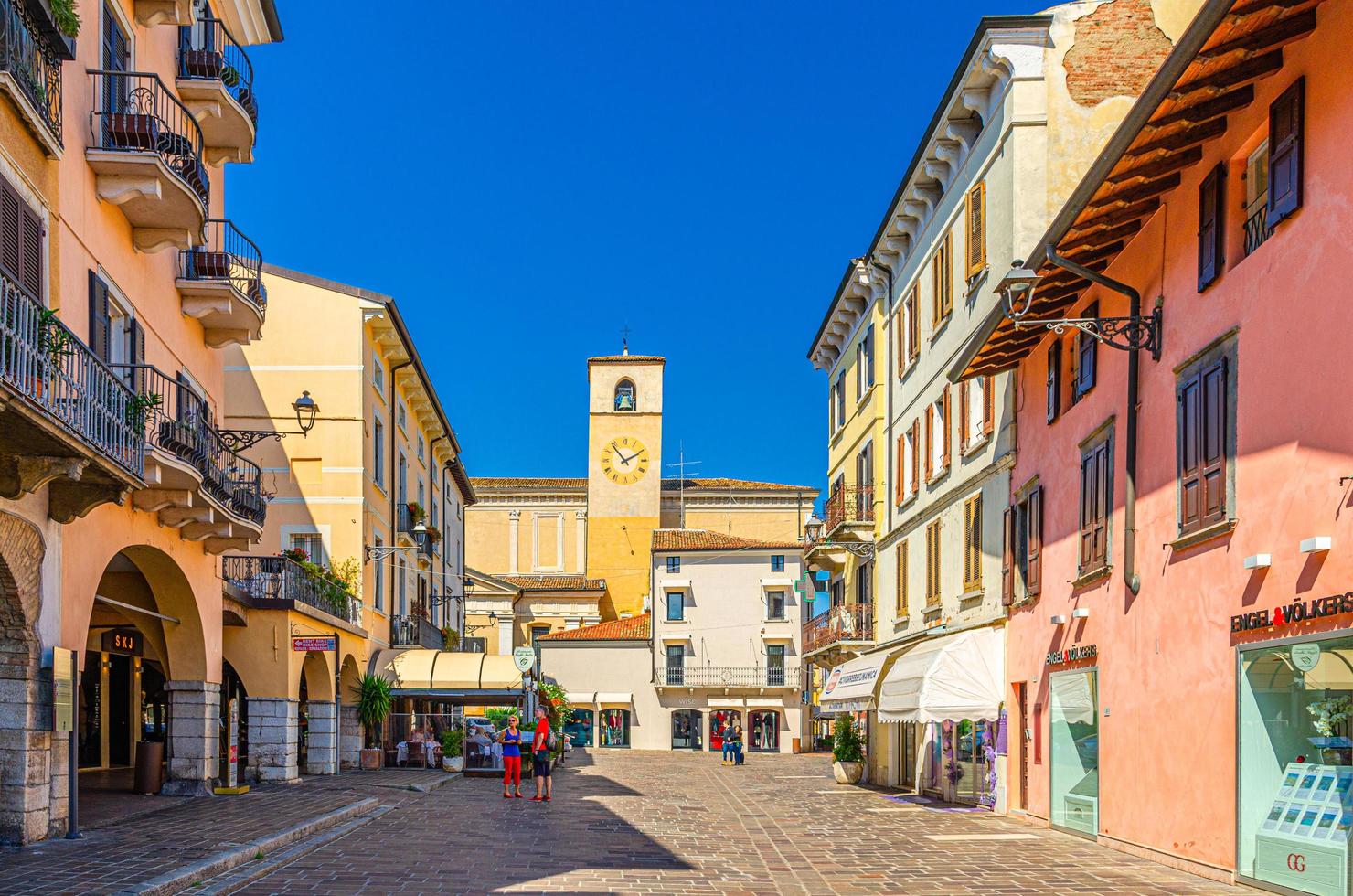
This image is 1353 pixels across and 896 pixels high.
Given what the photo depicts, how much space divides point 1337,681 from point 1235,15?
213 inches

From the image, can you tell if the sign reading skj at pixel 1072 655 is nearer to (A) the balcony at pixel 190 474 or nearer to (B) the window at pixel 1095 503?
(B) the window at pixel 1095 503

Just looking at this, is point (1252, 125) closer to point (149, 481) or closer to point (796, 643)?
point (149, 481)

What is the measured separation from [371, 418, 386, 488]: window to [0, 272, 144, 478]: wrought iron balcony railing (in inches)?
856

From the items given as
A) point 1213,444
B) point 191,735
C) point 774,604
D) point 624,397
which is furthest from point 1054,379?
point 624,397

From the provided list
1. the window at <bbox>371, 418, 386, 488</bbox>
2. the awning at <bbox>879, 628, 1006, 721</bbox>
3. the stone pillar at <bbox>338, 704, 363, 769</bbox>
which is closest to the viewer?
the awning at <bbox>879, 628, 1006, 721</bbox>

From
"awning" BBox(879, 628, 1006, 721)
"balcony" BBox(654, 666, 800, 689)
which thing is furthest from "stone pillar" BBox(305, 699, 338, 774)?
"balcony" BBox(654, 666, 800, 689)

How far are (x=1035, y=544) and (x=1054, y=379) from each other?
8.35 feet

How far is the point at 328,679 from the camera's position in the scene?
107 ft

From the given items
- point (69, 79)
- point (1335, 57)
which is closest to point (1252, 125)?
point (1335, 57)

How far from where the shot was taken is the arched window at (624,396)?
83.9 metres

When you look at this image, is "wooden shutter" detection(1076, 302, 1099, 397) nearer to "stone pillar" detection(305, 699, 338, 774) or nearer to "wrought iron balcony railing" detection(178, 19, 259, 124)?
"wrought iron balcony railing" detection(178, 19, 259, 124)

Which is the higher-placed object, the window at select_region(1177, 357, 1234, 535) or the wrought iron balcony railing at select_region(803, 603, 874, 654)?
the window at select_region(1177, 357, 1234, 535)

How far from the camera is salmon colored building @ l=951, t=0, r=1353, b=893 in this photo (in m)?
11.8

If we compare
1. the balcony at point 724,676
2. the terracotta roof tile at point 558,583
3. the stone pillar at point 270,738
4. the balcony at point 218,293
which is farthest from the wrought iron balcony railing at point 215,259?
the terracotta roof tile at point 558,583
